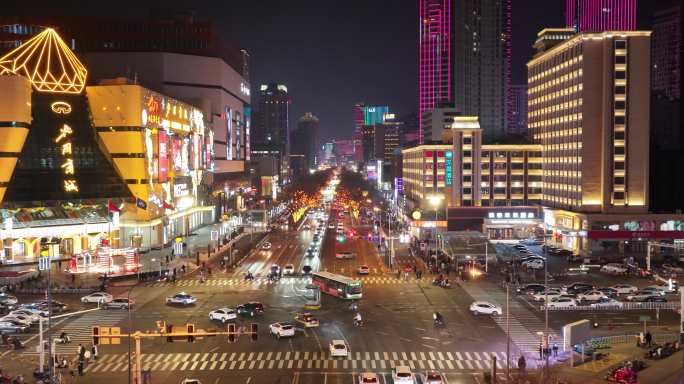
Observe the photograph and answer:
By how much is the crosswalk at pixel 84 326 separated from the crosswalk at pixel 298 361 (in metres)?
3.64

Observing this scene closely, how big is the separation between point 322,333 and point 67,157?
5492 cm

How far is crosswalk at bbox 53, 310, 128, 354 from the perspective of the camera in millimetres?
43369

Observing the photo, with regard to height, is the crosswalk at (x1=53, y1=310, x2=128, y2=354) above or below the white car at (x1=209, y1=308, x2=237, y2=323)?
below

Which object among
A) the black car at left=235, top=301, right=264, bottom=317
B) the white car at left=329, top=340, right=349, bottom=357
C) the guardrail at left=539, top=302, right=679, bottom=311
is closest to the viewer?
the white car at left=329, top=340, right=349, bottom=357

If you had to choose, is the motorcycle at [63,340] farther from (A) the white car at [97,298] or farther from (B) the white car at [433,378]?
(B) the white car at [433,378]

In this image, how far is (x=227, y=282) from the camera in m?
68.1

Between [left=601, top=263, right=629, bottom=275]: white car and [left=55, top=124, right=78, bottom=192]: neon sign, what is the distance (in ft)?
222

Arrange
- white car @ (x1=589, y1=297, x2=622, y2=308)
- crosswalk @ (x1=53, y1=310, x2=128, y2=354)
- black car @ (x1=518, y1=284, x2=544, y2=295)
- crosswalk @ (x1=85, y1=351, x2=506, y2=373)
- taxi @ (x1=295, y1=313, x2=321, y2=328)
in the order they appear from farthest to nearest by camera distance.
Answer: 1. black car @ (x1=518, y1=284, x2=544, y2=295)
2. white car @ (x1=589, y1=297, x2=622, y2=308)
3. taxi @ (x1=295, y1=313, x2=321, y2=328)
4. crosswalk @ (x1=53, y1=310, x2=128, y2=354)
5. crosswalk @ (x1=85, y1=351, x2=506, y2=373)

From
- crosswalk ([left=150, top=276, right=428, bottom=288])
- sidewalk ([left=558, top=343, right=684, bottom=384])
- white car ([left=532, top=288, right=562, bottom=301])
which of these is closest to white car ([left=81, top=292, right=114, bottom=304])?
crosswalk ([left=150, top=276, right=428, bottom=288])

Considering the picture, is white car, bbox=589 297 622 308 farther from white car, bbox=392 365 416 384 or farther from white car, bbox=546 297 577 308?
white car, bbox=392 365 416 384

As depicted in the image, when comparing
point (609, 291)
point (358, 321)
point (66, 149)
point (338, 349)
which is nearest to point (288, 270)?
point (358, 321)

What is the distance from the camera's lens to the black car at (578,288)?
6072cm

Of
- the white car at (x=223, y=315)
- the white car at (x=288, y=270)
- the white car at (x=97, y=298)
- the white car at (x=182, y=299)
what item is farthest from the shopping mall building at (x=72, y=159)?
the white car at (x=223, y=315)

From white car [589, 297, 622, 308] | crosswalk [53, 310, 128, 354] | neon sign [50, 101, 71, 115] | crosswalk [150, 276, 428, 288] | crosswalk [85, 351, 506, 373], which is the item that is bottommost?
crosswalk [85, 351, 506, 373]
